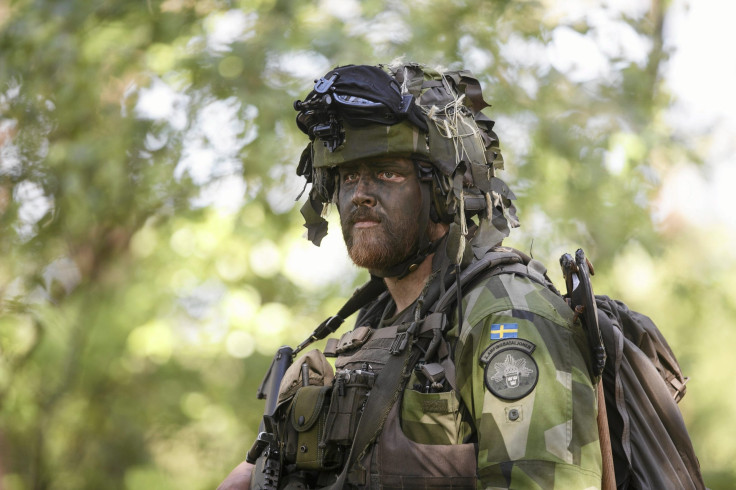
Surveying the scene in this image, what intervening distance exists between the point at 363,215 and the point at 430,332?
0.56 metres

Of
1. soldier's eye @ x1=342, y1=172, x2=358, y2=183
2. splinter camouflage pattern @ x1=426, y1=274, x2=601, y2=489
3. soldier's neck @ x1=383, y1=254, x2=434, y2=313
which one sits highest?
soldier's eye @ x1=342, y1=172, x2=358, y2=183

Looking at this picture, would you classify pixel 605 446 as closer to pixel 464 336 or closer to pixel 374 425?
pixel 464 336

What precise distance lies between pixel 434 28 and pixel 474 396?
5034 mm

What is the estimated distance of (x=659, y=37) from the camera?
24.1ft

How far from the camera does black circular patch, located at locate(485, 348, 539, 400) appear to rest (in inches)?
104

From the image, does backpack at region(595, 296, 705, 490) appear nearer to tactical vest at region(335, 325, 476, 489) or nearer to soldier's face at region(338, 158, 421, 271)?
tactical vest at region(335, 325, 476, 489)

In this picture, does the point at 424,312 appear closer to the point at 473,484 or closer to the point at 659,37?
the point at 473,484

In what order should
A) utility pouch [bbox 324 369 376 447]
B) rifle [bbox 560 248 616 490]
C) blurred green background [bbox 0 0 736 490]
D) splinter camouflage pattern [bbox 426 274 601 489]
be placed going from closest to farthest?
splinter camouflage pattern [bbox 426 274 601 489]
rifle [bbox 560 248 616 490]
utility pouch [bbox 324 369 376 447]
blurred green background [bbox 0 0 736 490]

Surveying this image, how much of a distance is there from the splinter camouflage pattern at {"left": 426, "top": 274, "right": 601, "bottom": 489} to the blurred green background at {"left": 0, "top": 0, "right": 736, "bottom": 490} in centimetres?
427

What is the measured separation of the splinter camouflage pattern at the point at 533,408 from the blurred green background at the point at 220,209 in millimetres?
4268

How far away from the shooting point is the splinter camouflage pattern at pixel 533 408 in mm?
2549

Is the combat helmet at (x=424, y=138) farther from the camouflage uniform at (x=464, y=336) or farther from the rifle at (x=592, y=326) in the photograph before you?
the rifle at (x=592, y=326)

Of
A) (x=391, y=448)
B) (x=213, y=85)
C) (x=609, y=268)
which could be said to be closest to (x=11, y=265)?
(x=213, y=85)

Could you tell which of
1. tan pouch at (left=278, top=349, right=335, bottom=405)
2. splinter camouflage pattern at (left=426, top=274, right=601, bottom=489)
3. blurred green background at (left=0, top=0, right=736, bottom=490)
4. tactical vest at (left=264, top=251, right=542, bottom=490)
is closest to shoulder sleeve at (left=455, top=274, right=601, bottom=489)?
splinter camouflage pattern at (left=426, top=274, right=601, bottom=489)
